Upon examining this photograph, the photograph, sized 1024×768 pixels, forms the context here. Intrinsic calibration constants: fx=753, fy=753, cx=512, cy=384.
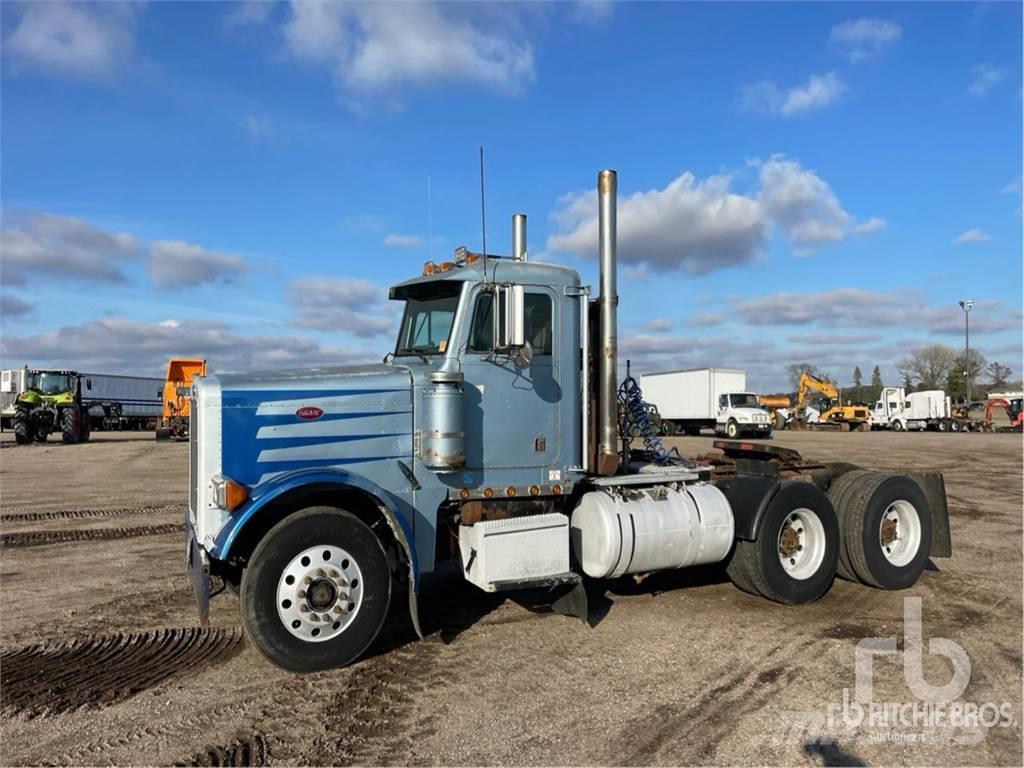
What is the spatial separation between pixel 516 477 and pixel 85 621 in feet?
13.0

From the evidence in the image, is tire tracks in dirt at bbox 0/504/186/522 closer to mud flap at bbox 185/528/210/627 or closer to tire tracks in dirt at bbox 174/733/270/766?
mud flap at bbox 185/528/210/627

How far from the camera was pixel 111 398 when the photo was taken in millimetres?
52156

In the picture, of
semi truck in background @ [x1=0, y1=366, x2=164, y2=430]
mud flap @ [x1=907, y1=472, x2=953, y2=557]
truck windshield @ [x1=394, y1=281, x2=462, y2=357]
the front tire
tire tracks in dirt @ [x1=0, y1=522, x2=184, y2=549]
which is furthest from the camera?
semi truck in background @ [x1=0, y1=366, x2=164, y2=430]

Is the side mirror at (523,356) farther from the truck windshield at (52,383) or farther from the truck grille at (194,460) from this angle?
the truck windshield at (52,383)

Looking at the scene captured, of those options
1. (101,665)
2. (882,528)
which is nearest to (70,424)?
(101,665)

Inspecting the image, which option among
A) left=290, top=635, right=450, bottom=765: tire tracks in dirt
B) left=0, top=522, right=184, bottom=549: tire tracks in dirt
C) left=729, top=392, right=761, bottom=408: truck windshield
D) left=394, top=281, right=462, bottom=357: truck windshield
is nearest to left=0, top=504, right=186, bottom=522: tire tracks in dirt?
left=0, top=522, right=184, bottom=549: tire tracks in dirt

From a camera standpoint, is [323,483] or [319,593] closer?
[319,593]

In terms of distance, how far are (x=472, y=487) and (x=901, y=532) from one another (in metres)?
5.05

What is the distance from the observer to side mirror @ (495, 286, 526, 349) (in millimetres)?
5930

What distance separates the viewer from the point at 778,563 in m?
7.27

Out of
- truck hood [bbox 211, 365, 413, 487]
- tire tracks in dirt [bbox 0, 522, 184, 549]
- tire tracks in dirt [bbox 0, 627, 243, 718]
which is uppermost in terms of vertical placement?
truck hood [bbox 211, 365, 413, 487]

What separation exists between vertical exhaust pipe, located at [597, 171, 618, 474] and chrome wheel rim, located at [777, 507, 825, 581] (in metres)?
2.03

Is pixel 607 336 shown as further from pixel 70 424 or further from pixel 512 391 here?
pixel 70 424

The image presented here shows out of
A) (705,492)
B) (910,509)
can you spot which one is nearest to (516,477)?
(705,492)
